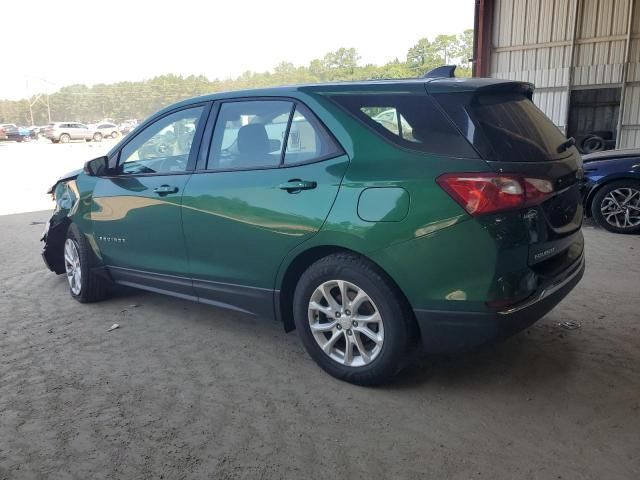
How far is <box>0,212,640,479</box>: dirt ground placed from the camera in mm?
2510

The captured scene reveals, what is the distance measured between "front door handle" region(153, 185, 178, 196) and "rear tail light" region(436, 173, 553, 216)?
2017 mm

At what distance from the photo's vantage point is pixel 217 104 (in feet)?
12.5

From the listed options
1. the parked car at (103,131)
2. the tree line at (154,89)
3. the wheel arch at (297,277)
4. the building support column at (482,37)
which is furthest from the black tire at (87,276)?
the tree line at (154,89)

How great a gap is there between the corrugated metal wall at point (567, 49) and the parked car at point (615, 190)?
8181mm

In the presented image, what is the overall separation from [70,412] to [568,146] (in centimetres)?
338

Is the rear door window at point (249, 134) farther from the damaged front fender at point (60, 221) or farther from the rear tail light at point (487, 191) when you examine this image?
the damaged front fender at point (60, 221)

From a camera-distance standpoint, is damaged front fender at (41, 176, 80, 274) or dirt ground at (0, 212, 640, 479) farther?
damaged front fender at (41, 176, 80, 274)

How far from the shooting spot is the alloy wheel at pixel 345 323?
10.0ft

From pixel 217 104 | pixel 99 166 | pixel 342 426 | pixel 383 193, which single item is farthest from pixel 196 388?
pixel 99 166

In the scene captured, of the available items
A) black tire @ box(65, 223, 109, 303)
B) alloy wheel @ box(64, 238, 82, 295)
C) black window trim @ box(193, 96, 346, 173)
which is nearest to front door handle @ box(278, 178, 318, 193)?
black window trim @ box(193, 96, 346, 173)

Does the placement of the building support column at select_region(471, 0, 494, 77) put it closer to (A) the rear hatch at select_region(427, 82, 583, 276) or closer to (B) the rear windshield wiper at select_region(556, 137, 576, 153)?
(B) the rear windshield wiper at select_region(556, 137, 576, 153)

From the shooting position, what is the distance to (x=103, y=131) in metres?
43.7

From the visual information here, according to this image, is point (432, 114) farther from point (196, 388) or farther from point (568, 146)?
point (196, 388)

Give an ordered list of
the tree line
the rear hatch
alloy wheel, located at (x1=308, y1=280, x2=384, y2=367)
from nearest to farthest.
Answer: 1. the rear hatch
2. alloy wheel, located at (x1=308, y1=280, x2=384, y2=367)
3. the tree line
